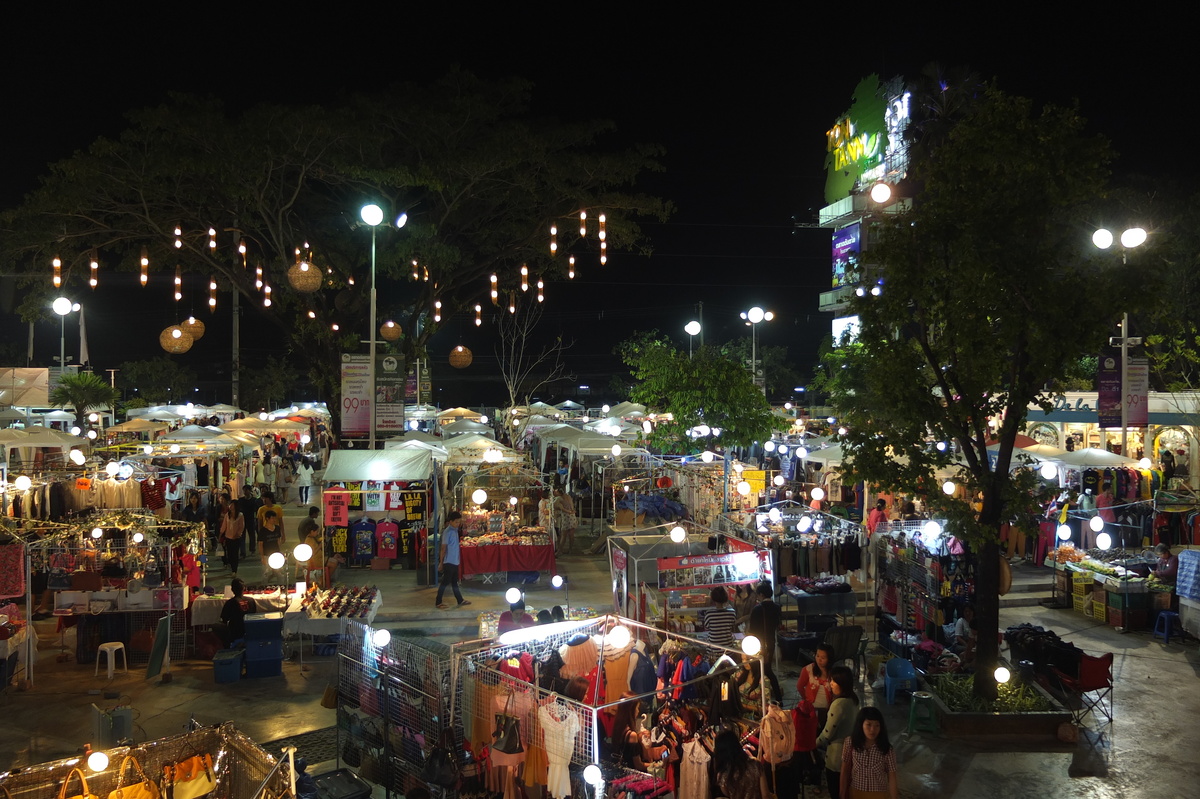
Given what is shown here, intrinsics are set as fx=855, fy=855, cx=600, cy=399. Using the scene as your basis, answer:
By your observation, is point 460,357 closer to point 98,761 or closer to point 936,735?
point 936,735

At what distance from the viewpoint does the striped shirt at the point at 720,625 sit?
1061cm

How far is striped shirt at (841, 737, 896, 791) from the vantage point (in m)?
6.42

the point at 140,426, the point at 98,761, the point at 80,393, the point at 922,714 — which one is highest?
the point at 80,393

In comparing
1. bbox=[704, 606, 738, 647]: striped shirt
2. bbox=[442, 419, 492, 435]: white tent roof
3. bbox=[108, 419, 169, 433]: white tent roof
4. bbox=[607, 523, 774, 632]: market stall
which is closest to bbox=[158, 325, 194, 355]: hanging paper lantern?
bbox=[108, 419, 169, 433]: white tent roof

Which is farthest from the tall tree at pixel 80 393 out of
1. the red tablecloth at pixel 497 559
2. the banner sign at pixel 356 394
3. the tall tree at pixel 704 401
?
the red tablecloth at pixel 497 559

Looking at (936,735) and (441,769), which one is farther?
(936,735)

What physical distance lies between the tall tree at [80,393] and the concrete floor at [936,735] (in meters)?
19.3

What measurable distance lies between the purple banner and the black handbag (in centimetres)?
1473

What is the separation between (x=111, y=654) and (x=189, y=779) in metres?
5.81

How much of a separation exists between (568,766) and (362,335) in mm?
19749

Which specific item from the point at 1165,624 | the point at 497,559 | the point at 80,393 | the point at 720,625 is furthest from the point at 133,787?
the point at 80,393

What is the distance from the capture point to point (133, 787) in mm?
6203

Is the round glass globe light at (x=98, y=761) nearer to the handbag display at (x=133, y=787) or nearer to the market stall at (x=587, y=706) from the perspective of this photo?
the handbag display at (x=133, y=787)

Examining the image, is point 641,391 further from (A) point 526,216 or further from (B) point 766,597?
(B) point 766,597
